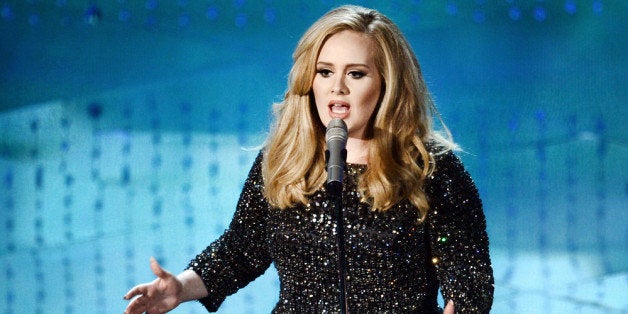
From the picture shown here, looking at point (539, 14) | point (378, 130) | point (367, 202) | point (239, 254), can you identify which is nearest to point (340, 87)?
point (378, 130)

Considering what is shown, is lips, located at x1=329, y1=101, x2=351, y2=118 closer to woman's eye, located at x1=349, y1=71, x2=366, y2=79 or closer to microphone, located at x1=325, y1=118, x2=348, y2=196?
woman's eye, located at x1=349, y1=71, x2=366, y2=79

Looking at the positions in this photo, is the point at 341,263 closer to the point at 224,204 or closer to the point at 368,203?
the point at 368,203

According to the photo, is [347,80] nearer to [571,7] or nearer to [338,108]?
Answer: [338,108]

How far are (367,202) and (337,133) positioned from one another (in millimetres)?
453

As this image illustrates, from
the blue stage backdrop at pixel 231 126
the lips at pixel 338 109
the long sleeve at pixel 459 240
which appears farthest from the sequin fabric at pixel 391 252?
the blue stage backdrop at pixel 231 126

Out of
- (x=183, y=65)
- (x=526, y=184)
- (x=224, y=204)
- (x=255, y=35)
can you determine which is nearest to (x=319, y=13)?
(x=255, y=35)

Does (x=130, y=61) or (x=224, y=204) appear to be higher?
(x=130, y=61)

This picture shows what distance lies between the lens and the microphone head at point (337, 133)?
1.47 metres

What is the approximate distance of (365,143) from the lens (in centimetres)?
198

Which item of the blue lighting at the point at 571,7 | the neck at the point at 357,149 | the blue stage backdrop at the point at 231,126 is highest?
the blue lighting at the point at 571,7

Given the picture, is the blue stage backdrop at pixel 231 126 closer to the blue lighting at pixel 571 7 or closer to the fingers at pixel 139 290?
the blue lighting at pixel 571 7

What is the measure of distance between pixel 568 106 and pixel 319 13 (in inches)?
40.8

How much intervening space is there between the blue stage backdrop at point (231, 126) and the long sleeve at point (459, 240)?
5.24 ft

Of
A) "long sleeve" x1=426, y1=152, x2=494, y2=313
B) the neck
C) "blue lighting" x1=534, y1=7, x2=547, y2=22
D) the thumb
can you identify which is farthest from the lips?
"blue lighting" x1=534, y1=7, x2=547, y2=22
